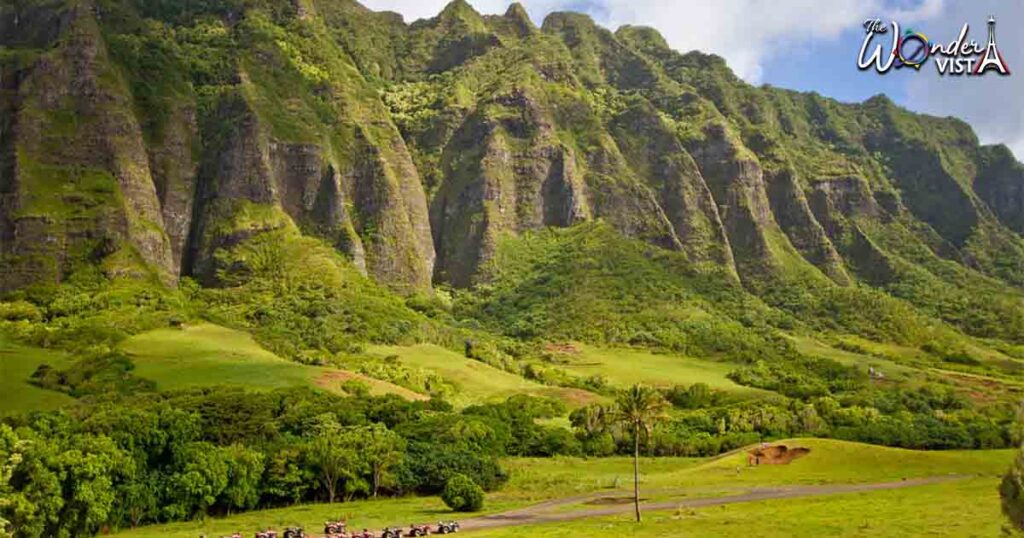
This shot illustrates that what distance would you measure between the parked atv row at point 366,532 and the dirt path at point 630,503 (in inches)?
111

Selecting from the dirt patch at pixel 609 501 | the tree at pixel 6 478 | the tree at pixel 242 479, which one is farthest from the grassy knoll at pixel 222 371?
the dirt patch at pixel 609 501

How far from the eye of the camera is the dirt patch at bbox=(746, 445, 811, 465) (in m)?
135

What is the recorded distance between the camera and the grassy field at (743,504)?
256 feet

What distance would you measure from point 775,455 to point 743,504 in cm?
4296

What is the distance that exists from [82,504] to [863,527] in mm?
71861

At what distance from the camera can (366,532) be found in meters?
82.6

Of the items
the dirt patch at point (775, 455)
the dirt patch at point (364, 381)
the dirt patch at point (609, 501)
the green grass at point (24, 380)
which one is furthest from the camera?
the dirt patch at point (364, 381)

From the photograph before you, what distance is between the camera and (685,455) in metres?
162

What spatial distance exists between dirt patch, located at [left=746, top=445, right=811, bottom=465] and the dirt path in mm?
19550

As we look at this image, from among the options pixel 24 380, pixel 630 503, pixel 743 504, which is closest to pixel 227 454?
pixel 630 503

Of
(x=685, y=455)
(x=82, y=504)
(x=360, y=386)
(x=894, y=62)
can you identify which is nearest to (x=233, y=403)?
(x=360, y=386)

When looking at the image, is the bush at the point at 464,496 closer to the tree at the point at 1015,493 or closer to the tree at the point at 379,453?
the tree at the point at 379,453

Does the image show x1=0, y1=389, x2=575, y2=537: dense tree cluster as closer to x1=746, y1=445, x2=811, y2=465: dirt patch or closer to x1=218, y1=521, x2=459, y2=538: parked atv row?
x1=218, y1=521, x2=459, y2=538: parked atv row

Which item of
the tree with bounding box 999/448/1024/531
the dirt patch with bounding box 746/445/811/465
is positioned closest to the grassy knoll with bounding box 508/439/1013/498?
the dirt patch with bounding box 746/445/811/465
